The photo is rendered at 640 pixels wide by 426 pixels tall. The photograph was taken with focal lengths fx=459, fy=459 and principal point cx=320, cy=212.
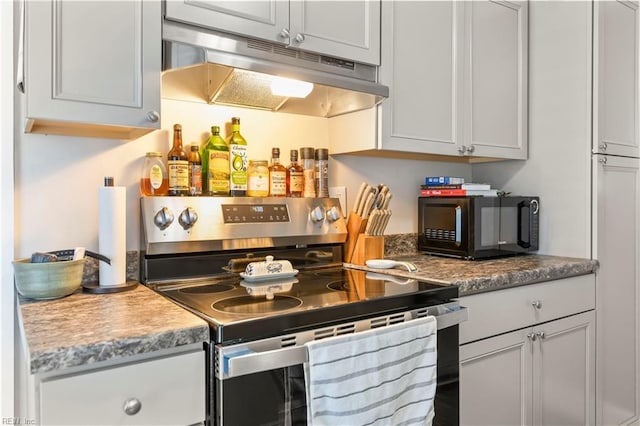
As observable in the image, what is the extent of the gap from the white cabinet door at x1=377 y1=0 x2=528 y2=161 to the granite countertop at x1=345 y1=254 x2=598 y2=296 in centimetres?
48

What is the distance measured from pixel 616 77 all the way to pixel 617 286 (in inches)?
38.8

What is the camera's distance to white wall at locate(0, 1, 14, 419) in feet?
4.41

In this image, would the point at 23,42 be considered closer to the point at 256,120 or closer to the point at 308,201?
the point at 256,120

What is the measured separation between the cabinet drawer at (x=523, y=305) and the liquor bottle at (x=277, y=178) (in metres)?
0.78

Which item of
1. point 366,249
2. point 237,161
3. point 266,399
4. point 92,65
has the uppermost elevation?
point 92,65

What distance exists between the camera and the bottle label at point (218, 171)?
1.64 m

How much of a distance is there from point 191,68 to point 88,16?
0.29 metres

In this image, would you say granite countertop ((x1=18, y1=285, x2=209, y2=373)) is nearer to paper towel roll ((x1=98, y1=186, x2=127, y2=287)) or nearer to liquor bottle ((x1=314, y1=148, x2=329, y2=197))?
paper towel roll ((x1=98, y1=186, x2=127, y2=287))

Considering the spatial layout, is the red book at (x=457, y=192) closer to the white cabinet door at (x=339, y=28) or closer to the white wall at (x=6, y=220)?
the white cabinet door at (x=339, y=28)

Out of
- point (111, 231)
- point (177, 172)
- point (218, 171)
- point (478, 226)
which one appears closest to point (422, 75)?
point (478, 226)

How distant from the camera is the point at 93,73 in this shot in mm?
1225

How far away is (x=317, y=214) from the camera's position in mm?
1817

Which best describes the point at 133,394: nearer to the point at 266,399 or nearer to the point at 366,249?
the point at 266,399

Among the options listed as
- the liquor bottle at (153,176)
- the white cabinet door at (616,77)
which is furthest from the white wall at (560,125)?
the liquor bottle at (153,176)
